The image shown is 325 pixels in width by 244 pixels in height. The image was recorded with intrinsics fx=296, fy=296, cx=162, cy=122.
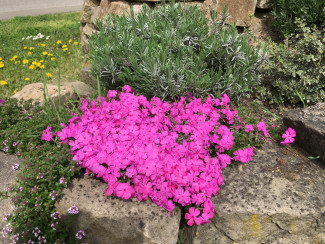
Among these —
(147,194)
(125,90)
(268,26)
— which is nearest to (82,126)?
(125,90)

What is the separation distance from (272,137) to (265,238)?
116 centimetres

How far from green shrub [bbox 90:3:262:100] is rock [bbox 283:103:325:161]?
654 mm

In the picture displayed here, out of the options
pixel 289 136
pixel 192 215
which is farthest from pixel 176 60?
pixel 192 215

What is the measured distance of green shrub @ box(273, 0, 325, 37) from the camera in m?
4.33

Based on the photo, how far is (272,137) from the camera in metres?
3.42

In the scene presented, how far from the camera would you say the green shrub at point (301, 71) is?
149 inches

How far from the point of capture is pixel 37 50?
23.7 feet

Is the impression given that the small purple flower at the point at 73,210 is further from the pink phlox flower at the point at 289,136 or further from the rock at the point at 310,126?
the rock at the point at 310,126

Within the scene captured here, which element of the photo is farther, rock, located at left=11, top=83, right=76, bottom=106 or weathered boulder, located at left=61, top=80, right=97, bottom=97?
weathered boulder, located at left=61, top=80, right=97, bottom=97

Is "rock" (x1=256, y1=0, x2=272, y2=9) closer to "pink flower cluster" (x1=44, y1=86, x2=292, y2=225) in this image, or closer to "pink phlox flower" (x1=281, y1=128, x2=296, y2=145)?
"pink flower cluster" (x1=44, y1=86, x2=292, y2=225)

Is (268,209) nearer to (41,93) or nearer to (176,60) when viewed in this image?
(176,60)

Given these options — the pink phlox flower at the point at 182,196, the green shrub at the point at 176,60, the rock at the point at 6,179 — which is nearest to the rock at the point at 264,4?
the green shrub at the point at 176,60

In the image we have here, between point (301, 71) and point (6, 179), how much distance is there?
3.66 m

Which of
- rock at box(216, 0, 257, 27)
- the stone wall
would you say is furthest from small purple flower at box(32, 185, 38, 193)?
rock at box(216, 0, 257, 27)
